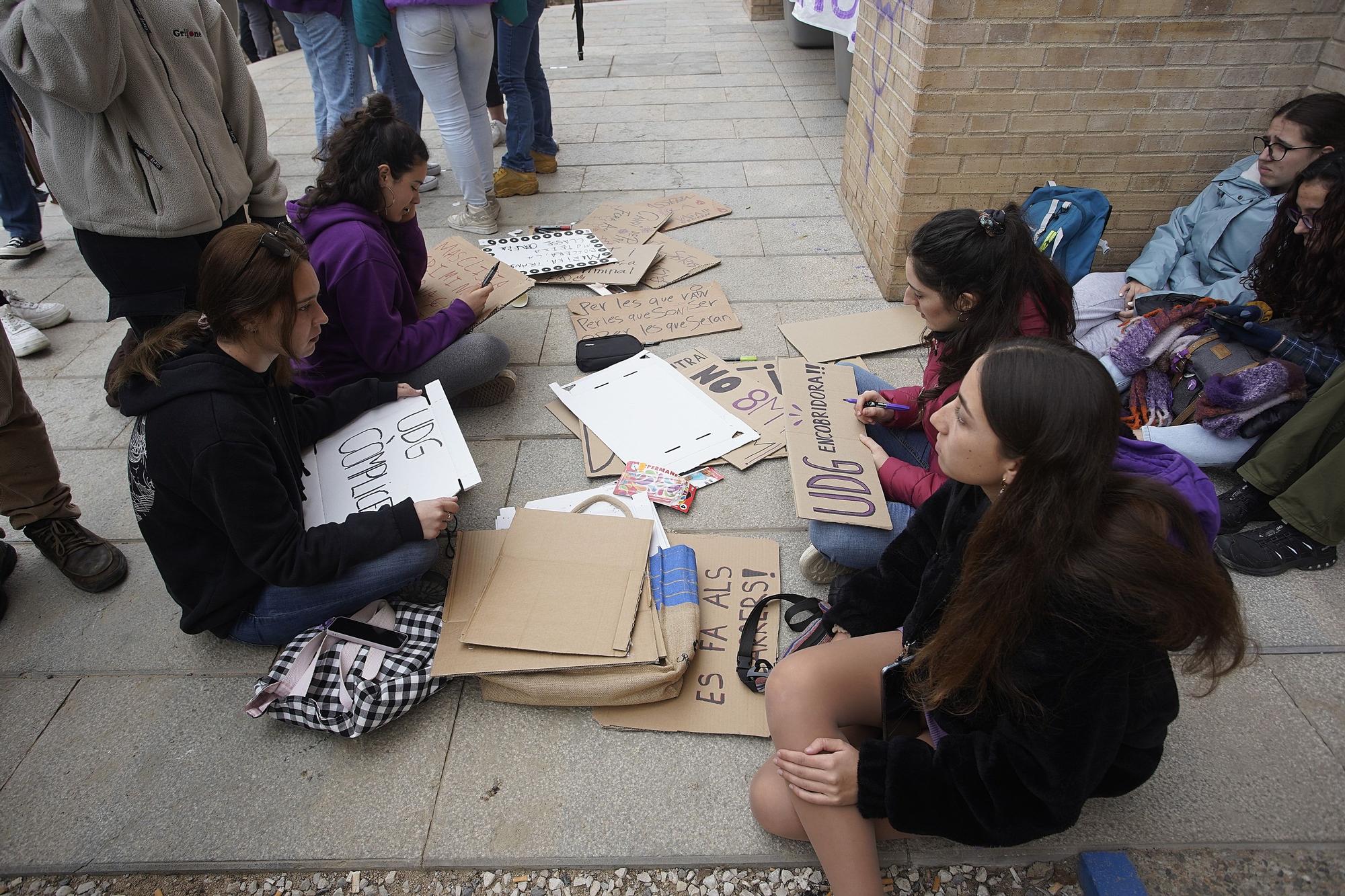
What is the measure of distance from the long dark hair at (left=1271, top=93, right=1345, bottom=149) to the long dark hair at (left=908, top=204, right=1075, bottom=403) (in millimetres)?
1464

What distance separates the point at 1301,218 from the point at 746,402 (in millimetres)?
1912

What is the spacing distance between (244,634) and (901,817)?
1.67 m

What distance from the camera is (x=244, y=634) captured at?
197 centimetres

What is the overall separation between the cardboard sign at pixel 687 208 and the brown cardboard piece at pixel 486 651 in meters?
2.89

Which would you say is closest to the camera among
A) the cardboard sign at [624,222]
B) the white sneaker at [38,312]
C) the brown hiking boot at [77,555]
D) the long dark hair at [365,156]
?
the brown hiking boot at [77,555]

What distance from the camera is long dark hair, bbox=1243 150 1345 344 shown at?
232 centimetres

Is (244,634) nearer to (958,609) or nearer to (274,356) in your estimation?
(274,356)

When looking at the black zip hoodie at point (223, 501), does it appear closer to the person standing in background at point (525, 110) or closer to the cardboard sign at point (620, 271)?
the cardboard sign at point (620, 271)

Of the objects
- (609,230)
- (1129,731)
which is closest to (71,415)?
(609,230)

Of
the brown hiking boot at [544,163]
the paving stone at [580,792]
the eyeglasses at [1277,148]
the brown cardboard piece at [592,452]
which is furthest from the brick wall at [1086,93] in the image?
the paving stone at [580,792]

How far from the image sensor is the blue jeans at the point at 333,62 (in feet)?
13.3

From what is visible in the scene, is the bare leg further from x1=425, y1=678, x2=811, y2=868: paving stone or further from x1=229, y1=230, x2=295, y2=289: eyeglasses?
x1=229, y1=230, x2=295, y2=289: eyeglasses

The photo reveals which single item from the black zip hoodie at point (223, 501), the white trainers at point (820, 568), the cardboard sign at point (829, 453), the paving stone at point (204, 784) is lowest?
the paving stone at point (204, 784)

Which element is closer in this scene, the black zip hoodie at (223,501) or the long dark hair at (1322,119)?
the black zip hoodie at (223,501)
